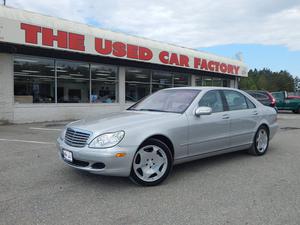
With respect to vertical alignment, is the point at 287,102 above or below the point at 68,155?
above

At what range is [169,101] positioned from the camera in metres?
5.61

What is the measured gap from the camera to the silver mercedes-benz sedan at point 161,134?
4215 mm

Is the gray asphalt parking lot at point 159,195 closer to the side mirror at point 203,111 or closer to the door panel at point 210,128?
the door panel at point 210,128

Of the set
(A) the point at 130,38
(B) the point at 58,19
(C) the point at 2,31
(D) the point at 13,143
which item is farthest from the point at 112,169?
(A) the point at 130,38

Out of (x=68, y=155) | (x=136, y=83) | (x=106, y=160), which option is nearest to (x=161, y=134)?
(x=106, y=160)

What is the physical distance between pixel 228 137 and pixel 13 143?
549cm

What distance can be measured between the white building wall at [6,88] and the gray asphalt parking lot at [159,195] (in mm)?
6668

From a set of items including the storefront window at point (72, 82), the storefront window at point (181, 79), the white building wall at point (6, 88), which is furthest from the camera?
the storefront window at point (181, 79)

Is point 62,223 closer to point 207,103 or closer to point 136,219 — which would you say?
point 136,219

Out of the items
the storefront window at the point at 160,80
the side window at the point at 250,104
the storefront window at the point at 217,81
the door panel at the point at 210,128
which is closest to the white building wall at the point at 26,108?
the storefront window at the point at 160,80

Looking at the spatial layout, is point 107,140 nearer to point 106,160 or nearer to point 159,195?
point 106,160

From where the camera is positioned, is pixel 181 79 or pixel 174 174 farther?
pixel 181 79

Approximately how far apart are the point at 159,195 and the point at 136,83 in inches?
547

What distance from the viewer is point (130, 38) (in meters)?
15.8
